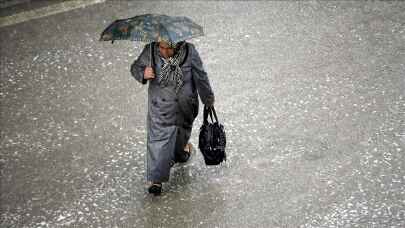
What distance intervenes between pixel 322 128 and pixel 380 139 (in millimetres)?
599

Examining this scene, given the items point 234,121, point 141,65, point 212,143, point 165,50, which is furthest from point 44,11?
point 212,143

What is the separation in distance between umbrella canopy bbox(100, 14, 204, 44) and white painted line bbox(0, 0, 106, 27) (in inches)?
177

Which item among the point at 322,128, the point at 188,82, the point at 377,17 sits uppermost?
the point at 377,17

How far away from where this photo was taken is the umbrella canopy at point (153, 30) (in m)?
6.63

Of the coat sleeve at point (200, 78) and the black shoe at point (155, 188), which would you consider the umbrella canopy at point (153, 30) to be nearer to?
the coat sleeve at point (200, 78)

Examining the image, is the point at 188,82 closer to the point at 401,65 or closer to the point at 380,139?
the point at 380,139

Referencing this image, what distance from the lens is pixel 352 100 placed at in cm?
852

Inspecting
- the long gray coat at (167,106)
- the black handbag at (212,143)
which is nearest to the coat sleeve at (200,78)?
the long gray coat at (167,106)

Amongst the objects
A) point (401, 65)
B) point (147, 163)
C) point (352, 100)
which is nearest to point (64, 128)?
point (147, 163)

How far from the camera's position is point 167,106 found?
283 inches

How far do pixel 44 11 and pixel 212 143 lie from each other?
4983 millimetres

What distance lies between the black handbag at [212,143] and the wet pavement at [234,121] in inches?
13.0

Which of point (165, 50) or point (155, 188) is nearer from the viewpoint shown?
point (165, 50)

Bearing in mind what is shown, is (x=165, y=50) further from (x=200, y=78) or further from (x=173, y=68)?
(x=200, y=78)
